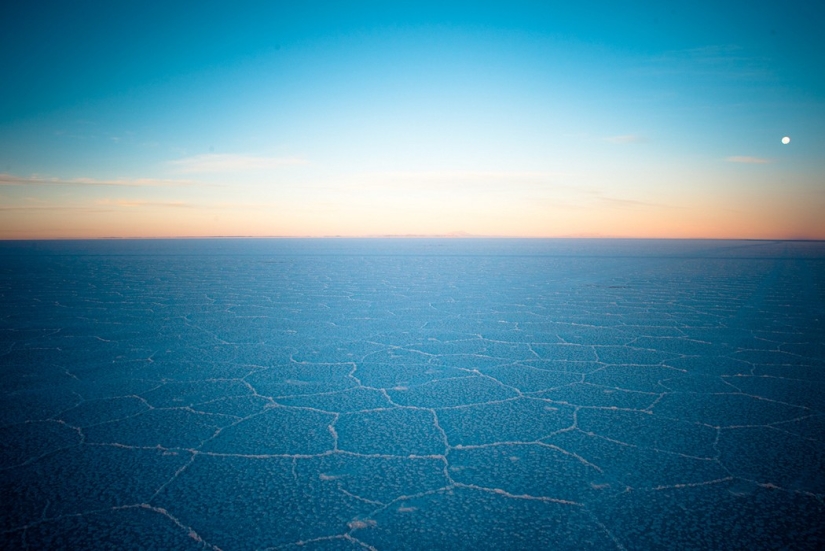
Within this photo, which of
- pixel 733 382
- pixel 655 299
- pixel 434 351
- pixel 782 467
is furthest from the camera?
pixel 655 299

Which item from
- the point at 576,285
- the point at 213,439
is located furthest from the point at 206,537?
the point at 576,285

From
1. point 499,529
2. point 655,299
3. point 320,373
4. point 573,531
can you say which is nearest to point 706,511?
point 573,531

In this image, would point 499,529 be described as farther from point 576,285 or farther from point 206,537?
point 576,285

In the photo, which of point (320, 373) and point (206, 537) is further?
point (320, 373)

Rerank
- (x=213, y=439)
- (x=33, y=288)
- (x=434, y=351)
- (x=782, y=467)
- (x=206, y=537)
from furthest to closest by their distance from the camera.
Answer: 1. (x=33, y=288)
2. (x=434, y=351)
3. (x=213, y=439)
4. (x=782, y=467)
5. (x=206, y=537)

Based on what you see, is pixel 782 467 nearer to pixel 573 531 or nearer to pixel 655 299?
pixel 573 531

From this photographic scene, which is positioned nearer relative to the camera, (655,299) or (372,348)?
(372,348)
